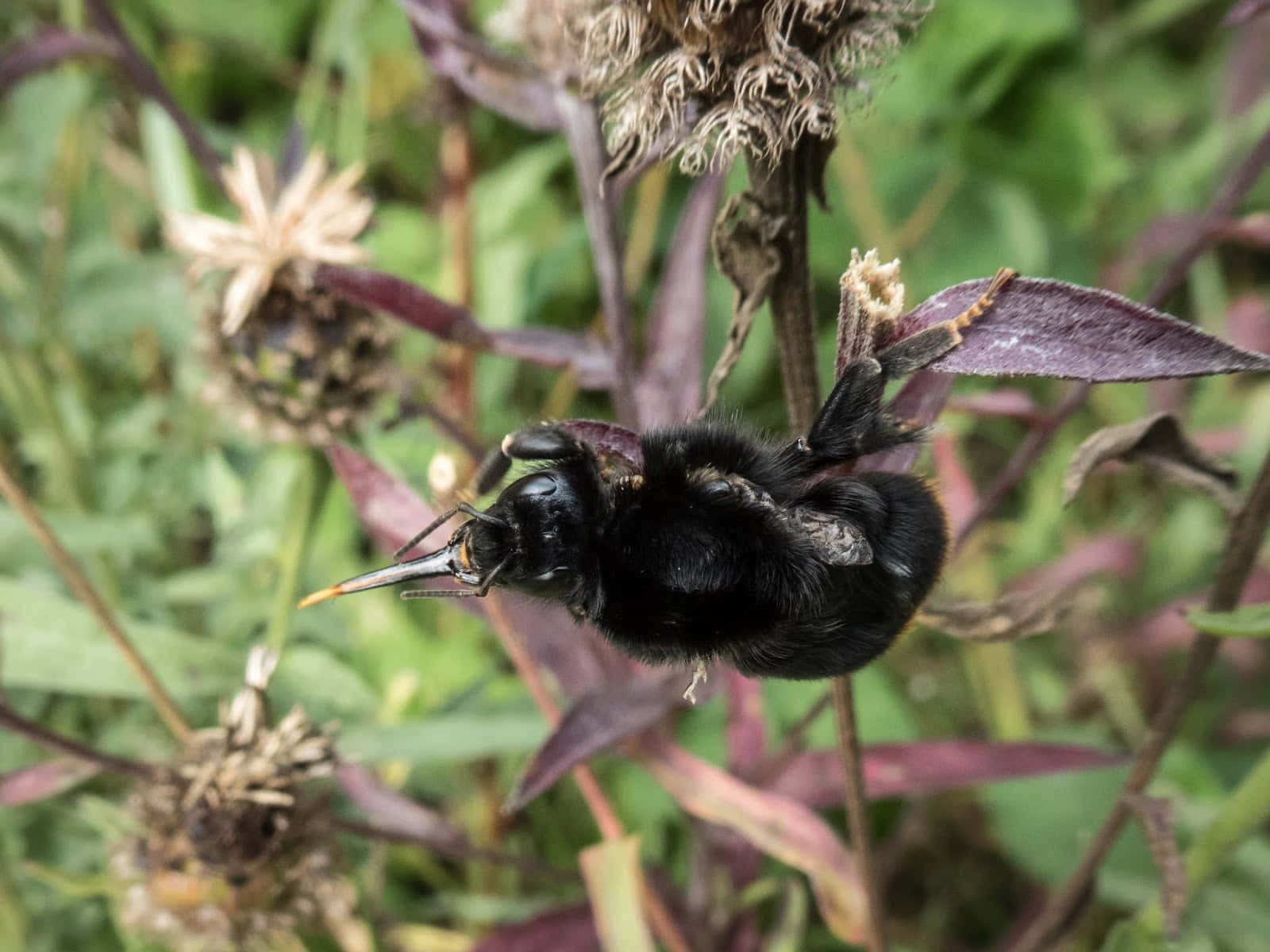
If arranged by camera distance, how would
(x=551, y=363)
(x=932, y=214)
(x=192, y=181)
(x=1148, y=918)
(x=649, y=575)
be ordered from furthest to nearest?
(x=932, y=214) → (x=192, y=181) → (x=551, y=363) → (x=1148, y=918) → (x=649, y=575)

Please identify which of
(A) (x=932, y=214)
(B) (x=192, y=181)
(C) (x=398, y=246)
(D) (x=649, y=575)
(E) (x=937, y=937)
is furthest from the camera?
(A) (x=932, y=214)

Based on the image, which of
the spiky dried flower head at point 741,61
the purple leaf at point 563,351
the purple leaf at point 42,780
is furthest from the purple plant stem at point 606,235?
the purple leaf at point 42,780

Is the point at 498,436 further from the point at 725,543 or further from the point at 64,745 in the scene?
the point at 725,543

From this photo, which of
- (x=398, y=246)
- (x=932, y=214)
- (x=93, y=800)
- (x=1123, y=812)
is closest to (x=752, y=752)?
(x=1123, y=812)

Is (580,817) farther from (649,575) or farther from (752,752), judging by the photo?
(649,575)

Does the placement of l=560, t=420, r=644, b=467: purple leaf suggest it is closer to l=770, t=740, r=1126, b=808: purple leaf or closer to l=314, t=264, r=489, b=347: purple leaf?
l=314, t=264, r=489, b=347: purple leaf

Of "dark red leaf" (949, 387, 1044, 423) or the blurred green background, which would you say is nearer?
"dark red leaf" (949, 387, 1044, 423)

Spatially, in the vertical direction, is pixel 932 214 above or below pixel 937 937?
above

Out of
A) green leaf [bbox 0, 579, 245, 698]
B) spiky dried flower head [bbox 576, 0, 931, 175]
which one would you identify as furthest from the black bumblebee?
green leaf [bbox 0, 579, 245, 698]
